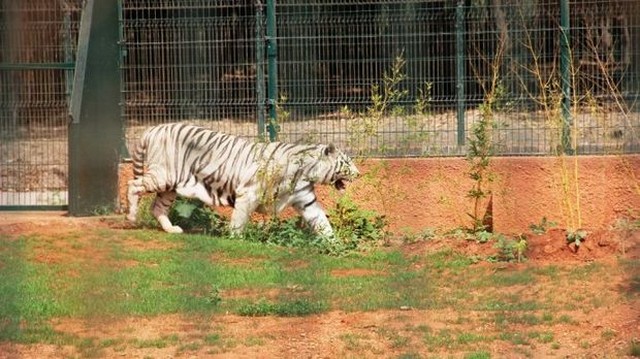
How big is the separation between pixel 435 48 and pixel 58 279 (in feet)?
12.9

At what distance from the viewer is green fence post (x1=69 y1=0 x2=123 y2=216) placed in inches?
420

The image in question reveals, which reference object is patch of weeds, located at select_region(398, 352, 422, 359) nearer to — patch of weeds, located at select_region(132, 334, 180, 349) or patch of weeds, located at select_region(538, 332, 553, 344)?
patch of weeds, located at select_region(538, 332, 553, 344)

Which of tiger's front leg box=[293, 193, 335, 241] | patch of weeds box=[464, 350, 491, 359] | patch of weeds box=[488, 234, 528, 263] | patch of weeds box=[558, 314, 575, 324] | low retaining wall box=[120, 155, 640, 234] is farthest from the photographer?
low retaining wall box=[120, 155, 640, 234]

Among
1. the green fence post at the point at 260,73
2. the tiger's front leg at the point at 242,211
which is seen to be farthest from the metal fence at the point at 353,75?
the tiger's front leg at the point at 242,211

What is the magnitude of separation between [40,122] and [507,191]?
151 inches

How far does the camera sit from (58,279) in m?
8.12

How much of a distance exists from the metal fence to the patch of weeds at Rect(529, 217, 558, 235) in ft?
1.92

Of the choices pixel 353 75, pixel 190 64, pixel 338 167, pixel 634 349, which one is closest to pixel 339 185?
pixel 338 167

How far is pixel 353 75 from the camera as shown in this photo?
10.7 meters

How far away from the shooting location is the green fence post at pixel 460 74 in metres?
10.5

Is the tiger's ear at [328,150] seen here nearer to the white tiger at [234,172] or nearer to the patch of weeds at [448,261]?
the white tiger at [234,172]

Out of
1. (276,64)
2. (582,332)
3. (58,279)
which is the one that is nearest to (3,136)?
(276,64)

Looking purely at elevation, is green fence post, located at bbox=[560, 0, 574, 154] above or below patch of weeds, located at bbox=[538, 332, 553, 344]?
above

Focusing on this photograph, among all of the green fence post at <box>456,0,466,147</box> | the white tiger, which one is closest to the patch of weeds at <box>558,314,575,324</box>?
the white tiger
